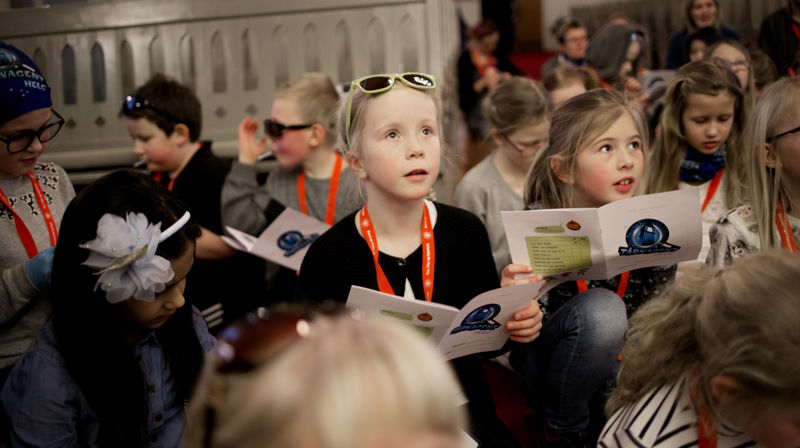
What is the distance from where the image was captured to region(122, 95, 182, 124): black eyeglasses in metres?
2.52

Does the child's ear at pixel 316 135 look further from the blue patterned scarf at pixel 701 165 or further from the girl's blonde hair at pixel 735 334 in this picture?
the girl's blonde hair at pixel 735 334

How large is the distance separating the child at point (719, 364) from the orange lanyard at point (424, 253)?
0.52 metres

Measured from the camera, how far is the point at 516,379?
2.29 m

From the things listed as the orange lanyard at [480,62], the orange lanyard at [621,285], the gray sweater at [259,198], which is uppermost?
the orange lanyard at [480,62]

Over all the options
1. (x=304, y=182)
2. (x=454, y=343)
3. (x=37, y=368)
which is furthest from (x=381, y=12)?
(x=37, y=368)

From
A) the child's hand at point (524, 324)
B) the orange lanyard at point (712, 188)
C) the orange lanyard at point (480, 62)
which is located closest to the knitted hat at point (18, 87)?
the child's hand at point (524, 324)

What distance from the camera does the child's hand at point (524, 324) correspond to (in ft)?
5.02

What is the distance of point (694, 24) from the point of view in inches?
185

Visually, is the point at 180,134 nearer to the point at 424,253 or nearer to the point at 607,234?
the point at 424,253

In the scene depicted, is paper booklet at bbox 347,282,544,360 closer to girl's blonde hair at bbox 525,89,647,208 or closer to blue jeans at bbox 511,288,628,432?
blue jeans at bbox 511,288,628,432

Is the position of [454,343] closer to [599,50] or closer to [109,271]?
[109,271]

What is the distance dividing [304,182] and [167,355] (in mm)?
1213

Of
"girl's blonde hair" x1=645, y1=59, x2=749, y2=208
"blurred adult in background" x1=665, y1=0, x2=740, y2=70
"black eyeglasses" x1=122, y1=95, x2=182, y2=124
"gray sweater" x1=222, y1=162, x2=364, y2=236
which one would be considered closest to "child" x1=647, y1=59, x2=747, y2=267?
"girl's blonde hair" x1=645, y1=59, x2=749, y2=208

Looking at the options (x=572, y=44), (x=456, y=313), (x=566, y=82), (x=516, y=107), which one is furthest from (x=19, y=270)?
(x=572, y=44)
